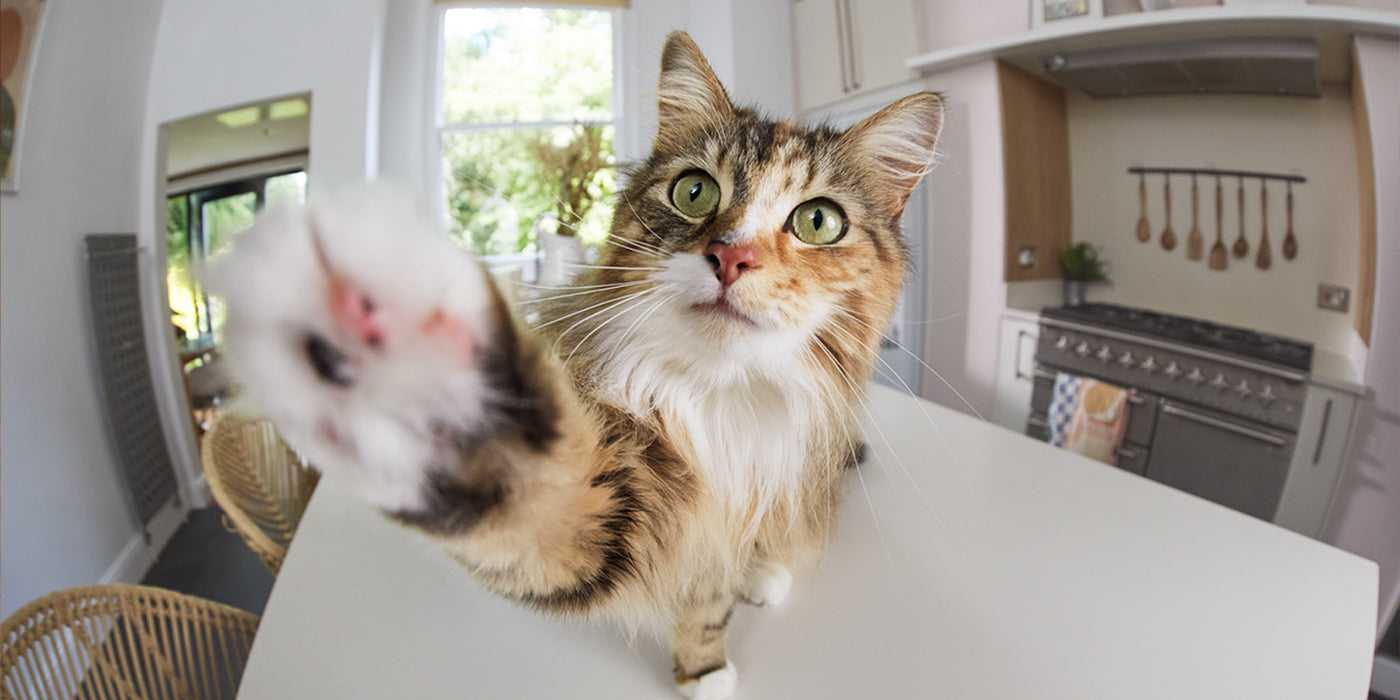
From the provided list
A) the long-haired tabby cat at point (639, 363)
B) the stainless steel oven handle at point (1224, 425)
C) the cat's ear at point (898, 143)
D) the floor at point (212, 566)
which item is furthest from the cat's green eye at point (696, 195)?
the floor at point (212, 566)

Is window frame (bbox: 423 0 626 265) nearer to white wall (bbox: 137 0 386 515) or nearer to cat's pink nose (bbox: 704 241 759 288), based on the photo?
white wall (bbox: 137 0 386 515)

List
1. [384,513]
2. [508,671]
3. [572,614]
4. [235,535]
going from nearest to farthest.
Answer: [384,513] < [572,614] < [508,671] < [235,535]

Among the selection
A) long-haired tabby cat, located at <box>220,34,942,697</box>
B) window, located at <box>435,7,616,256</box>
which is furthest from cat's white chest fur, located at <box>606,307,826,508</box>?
window, located at <box>435,7,616,256</box>

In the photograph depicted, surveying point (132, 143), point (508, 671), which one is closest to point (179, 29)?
point (132, 143)

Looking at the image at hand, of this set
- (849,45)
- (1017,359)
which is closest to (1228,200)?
(1017,359)

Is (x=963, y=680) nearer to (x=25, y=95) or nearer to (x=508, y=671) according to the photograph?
(x=508, y=671)
